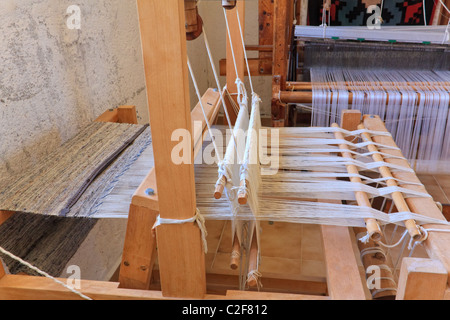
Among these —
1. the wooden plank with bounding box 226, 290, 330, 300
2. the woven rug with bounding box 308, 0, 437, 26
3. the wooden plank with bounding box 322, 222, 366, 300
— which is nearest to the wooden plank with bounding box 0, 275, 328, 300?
the wooden plank with bounding box 226, 290, 330, 300

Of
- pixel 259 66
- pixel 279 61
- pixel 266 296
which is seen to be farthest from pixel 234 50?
pixel 266 296

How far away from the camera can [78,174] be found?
1.15m

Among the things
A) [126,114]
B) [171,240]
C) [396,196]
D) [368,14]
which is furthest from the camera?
[368,14]

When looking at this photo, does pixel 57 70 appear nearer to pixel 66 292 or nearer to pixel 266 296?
pixel 66 292

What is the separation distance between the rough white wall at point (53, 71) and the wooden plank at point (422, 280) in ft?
3.77

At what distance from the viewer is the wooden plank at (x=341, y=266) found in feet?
3.10

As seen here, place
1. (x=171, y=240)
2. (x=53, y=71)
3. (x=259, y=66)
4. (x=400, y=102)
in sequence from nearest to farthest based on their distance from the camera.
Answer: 1. (x=171, y=240)
2. (x=53, y=71)
3. (x=400, y=102)
4. (x=259, y=66)

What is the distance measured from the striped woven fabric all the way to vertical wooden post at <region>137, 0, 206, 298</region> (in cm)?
27

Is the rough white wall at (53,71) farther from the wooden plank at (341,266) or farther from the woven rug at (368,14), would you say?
the woven rug at (368,14)

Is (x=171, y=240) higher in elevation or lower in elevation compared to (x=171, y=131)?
lower

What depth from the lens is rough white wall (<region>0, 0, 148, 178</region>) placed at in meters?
1.23

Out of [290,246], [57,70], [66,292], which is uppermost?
[57,70]

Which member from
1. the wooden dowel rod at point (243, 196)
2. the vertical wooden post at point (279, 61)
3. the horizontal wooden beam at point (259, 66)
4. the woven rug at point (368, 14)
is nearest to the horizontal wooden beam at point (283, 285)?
the wooden dowel rod at point (243, 196)

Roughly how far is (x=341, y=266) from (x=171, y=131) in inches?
23.2
